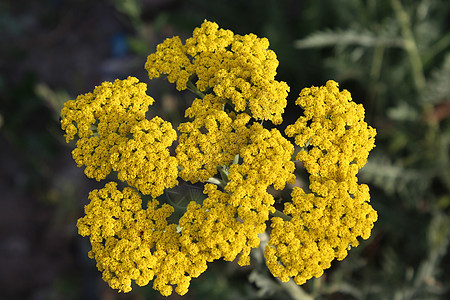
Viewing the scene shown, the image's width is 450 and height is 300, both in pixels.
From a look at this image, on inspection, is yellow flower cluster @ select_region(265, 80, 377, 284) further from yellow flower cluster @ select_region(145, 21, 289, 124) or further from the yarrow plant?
yellow flower cluster @ select_region(145, 21, 289, 124)

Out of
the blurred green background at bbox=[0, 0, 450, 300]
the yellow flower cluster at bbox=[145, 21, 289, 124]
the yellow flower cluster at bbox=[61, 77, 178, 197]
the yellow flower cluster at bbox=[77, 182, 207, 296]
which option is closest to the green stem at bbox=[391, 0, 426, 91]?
the blurred green background at bbox=[0, 0, 450, 300]

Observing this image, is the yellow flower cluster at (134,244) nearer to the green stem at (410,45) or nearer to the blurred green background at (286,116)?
the blurred green background at (286,116)

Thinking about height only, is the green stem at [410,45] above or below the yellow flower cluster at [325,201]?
above

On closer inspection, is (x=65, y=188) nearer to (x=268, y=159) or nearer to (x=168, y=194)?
(x=168, y=194)

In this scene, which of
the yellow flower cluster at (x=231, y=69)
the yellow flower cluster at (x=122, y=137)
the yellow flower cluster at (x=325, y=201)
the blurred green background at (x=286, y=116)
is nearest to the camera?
the yellow flower cluster at (x=325, y=201)

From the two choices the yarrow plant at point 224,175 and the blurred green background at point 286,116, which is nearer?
the yarrow plant at point 224,175

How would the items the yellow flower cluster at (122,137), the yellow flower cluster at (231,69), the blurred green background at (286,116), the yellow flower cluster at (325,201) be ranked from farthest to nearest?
the blurred green background at (286,116)
the yellow flower cluster at (231,69)
the yellow flower cluster at (122,137)
the yellow flower cluster at (325,201)

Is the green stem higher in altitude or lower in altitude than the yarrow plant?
higher

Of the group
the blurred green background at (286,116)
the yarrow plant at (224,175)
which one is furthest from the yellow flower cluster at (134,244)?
the blurred green background at (286,116)

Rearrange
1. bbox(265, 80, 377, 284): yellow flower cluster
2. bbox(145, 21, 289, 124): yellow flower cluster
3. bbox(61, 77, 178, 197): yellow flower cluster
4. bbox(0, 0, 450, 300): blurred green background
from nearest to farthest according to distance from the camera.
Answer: bbox(265, 80, 377, 284): yellow flower cluster → bbox(61, 77, 178, 197): yellow flower cluster → bbox(145, 21, 289, 124): yellow flower cluster → bbox(0, 0, 450, 300): blurred green background

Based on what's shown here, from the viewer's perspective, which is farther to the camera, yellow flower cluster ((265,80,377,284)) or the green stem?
the green stem
